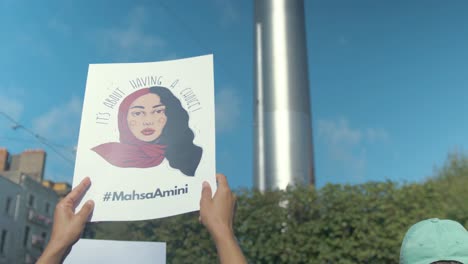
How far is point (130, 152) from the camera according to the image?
2830 mm

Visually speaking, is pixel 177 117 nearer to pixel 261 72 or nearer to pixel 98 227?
pixel 98 227

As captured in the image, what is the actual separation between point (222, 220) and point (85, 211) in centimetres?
75

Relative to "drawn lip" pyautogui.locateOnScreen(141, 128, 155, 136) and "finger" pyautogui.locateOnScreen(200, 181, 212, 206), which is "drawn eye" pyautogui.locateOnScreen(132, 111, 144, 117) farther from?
"finger" pyautogui.locateOnScreen(200, 181, 212, 206)

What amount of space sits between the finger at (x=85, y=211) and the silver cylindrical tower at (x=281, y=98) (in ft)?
37.2

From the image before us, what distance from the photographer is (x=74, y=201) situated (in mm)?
2562

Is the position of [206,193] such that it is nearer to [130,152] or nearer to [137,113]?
[130,152]

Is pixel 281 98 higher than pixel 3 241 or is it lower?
higher

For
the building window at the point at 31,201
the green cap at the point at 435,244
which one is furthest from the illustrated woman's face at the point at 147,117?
the building window at the point at 31,201

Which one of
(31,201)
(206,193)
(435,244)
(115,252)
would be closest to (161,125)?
(206,193)

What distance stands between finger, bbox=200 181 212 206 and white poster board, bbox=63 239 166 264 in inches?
→ 15.2

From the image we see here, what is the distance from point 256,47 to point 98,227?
307 inches

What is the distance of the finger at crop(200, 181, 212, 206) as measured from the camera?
2427mm

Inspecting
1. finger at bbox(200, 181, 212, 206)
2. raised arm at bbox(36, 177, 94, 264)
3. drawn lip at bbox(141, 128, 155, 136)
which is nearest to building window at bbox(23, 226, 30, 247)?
drawn lip at bbox(141, 128, 155, 136)

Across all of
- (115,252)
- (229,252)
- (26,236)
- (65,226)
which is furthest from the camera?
(26,236)
